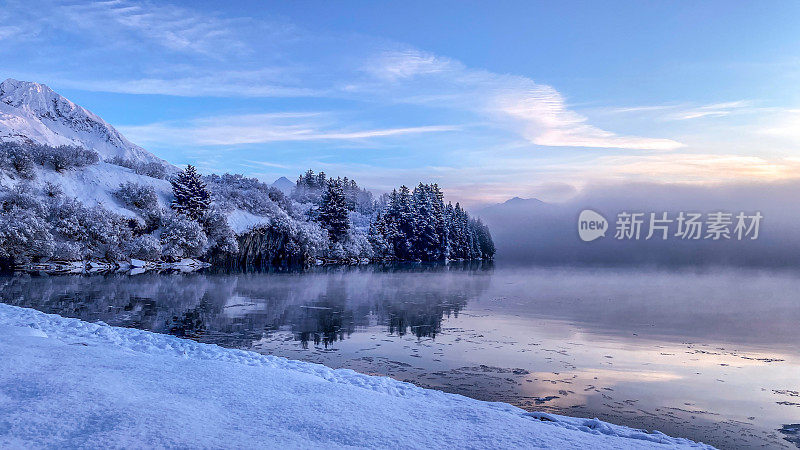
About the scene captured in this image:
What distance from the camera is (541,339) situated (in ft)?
40.9

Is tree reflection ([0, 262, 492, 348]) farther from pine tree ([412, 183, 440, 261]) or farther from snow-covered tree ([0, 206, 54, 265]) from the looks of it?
pine tree ([412, 183, 440, 261])

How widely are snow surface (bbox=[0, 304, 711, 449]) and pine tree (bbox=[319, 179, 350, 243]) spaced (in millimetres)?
53357

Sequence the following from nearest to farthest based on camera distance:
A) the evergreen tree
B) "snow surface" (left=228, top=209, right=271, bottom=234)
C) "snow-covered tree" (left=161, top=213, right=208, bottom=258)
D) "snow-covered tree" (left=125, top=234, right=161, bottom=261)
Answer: "snow-covered tree" (left=125, top=234, right=161, bottom=261)
"snow-covered tree" (left=161, top=213, right=208, bottom=258)
"snow surface" (left=228, top=209, right=271, bottom=234)
the evergreen tree

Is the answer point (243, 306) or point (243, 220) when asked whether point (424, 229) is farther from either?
point (243, 306)

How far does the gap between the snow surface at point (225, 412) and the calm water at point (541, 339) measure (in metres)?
1.90

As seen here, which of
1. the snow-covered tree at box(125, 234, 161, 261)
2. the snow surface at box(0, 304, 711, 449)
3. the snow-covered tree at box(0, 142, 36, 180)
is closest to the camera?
the snow surface at box(0, 304, 711, 449)

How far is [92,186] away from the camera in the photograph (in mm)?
41719

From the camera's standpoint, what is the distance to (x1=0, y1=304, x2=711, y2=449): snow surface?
402 cm

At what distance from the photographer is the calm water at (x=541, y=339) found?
294 inches

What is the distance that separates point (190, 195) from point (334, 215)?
1803 cm

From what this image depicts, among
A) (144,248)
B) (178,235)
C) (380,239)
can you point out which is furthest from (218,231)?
(380,239)

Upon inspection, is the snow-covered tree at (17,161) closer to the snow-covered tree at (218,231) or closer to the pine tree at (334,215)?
the snow-covered tree at (218,231)

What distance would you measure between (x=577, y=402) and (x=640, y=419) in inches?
35.6

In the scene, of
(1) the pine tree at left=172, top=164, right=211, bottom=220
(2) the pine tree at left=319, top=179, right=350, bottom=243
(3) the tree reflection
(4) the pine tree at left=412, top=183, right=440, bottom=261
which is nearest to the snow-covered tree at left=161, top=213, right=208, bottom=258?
(1) the pine tree at left=172, top=164, right=211, bottom=220
